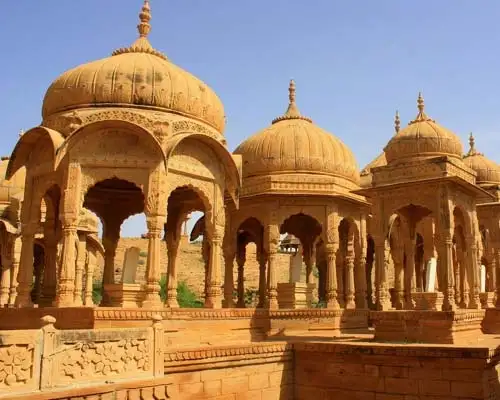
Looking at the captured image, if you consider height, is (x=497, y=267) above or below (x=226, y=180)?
below

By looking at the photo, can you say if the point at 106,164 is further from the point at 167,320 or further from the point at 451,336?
the point at 451,336

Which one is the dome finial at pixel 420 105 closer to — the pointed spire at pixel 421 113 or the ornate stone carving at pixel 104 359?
the pointed spire at pixel 421 113

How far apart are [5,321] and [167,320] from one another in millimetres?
3617

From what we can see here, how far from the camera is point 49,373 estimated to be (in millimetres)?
6500

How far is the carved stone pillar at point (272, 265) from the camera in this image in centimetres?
1602

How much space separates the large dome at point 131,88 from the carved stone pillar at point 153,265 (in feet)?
9.00

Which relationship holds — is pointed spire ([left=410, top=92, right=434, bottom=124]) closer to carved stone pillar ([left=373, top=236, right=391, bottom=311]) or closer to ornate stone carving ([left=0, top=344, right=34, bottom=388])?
carved stone pillar ([left=373, top=236, right=391, bottom=311])

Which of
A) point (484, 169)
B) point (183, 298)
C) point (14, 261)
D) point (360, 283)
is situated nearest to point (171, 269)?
point (14, 261)

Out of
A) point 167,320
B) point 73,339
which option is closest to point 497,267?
point 167,320

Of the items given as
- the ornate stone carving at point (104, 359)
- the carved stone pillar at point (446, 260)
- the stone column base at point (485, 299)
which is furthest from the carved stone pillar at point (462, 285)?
the ornate stone carving at point (104, 359)

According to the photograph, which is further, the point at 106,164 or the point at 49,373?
Result: the point at 106,164

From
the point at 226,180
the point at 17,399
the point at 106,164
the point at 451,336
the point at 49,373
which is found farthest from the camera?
the point at 226,180

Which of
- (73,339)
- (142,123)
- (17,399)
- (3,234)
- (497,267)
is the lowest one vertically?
(17,399)

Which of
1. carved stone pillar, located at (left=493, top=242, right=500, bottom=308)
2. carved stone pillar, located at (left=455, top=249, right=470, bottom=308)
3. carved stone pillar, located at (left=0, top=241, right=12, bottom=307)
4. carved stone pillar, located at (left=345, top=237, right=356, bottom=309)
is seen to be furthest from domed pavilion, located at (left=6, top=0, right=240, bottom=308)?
carved stone pillar, located at (left=493, top=242, right=500, bottom=308)
